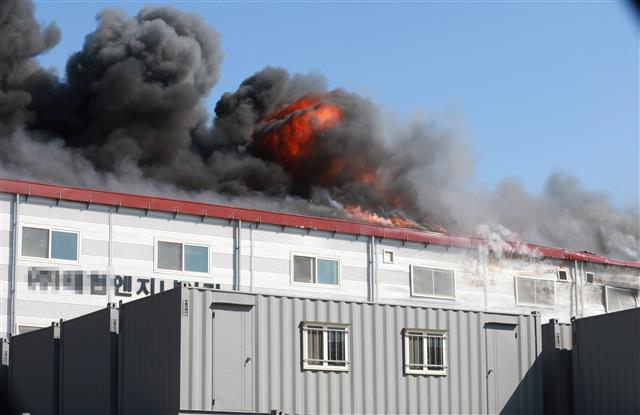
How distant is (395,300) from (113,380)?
1611cm

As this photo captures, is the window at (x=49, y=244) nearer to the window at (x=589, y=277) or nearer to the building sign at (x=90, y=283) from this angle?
the building sign at (x=90, y=283)

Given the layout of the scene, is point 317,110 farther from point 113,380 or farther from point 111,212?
point 113,380

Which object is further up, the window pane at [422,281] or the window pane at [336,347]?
the window pane at [422,281]

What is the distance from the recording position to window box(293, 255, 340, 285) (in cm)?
3759

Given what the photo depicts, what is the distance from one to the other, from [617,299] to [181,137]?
47193mm

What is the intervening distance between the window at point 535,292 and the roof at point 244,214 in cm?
122

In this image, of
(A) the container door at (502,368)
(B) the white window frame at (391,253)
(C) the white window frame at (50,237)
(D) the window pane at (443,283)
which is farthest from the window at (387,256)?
(A) the container door at (502,368)

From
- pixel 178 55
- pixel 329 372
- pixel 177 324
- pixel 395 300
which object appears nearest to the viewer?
pixel 177 324

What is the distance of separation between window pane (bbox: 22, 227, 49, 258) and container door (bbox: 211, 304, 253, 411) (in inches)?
481

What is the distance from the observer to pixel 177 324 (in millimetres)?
22438

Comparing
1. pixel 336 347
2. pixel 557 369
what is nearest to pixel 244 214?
pixel 336 347

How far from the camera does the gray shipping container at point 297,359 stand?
22.6 metres

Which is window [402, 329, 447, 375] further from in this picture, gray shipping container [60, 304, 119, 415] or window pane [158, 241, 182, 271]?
window pane [158, 241, 182, 271]

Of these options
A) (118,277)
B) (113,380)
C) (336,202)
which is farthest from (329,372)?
(336,202)
